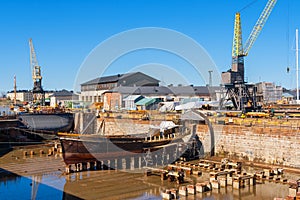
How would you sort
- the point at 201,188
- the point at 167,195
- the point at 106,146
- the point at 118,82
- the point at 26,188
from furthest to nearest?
the point at 118,82, the point at 106,146, the point at 26,188, the point at 201,188, the point at 167,195

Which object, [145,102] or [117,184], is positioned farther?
[145,102]

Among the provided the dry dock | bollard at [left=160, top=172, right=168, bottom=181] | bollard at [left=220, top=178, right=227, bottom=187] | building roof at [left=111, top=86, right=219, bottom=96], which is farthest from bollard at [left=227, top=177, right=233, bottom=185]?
building roof at [left=111, top=86, right=219, bottom=96]

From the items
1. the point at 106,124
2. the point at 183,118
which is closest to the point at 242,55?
the point at 183,118

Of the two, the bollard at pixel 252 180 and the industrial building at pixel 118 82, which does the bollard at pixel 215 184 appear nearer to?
the bollard at pixel 252 180

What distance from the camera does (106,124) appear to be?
46.2 metres

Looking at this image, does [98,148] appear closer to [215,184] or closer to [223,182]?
[215,184]

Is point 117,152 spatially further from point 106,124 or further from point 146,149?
point 106,124

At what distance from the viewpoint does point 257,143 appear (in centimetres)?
2636

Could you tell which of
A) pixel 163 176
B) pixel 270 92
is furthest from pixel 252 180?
pixel 270 92

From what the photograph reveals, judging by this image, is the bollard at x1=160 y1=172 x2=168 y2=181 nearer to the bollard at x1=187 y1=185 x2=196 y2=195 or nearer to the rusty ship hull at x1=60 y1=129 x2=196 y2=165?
the bollard at x1=187 y1=185 x2=196 y2=195

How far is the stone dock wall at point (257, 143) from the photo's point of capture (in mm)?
24156

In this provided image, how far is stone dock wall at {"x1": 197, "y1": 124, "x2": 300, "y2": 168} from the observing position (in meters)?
24.2

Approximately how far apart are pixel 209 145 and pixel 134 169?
7851 mm

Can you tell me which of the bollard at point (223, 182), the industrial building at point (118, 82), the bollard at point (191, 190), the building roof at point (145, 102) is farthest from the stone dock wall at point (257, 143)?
the industrial building at point (118, 82)
